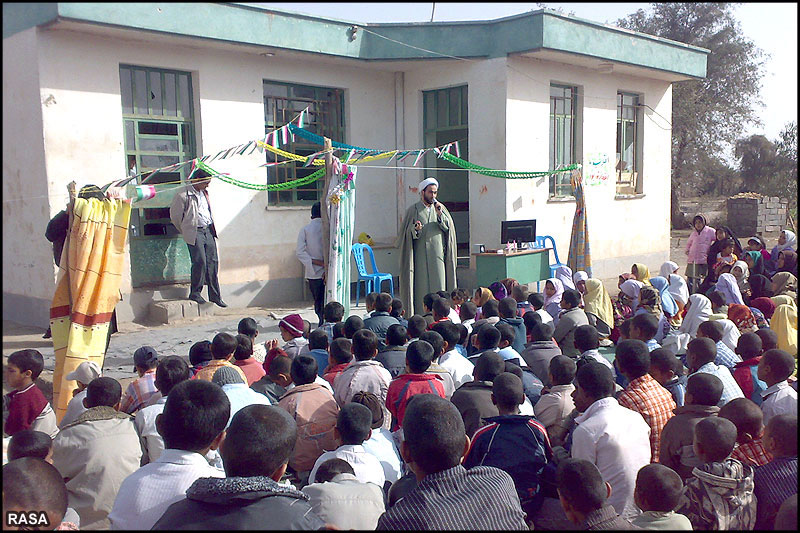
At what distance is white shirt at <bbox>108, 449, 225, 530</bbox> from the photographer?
2042 mm

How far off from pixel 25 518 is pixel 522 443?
70.1 inches

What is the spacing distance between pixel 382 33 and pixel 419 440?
940 cm

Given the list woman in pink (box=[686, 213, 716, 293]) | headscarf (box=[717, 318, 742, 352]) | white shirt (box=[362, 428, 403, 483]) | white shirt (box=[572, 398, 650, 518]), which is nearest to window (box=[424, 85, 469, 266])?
woman in pink (box=[686, 213, 716, 293])

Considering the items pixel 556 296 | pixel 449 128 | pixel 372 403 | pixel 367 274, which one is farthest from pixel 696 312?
pixel 449 128

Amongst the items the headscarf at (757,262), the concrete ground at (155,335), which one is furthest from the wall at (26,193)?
the headscarf at (757,262)

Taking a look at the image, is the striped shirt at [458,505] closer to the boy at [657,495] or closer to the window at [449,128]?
the boy at [657,495]

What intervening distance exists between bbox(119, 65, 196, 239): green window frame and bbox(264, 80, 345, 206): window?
127 centimetres

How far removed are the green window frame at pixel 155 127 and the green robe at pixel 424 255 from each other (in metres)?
3.27

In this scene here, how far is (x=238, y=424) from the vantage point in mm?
1981

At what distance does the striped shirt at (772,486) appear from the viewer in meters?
2.40

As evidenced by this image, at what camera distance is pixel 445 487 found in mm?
1959

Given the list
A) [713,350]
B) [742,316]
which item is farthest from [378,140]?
[713,350]

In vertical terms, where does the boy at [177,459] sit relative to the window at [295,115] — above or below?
below

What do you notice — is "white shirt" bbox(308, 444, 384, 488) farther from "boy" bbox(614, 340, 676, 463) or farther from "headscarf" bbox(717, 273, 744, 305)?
"headscarf" bbox(717, 273, 744, 305)
